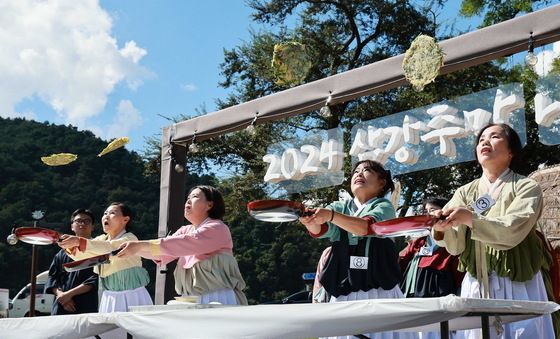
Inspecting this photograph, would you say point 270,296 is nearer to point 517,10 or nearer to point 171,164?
→ point 517,10

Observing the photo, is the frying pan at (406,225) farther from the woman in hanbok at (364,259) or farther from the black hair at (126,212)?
the black hair at (126,212)

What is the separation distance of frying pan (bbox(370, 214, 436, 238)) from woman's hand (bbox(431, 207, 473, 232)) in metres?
0.07

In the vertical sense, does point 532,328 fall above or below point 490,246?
below

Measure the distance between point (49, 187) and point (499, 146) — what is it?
879 inches

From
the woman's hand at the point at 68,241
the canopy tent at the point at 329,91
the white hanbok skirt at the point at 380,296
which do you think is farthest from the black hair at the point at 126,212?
the white hanbok skirt at the point at 380,296

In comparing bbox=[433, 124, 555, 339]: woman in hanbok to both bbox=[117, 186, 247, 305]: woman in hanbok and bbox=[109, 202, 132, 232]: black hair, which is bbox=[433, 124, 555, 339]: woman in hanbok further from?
bbox=[109, 202, 132, 232]: black hair

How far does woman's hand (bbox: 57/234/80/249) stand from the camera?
3667 mm

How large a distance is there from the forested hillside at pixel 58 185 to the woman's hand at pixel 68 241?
16602 millimetres

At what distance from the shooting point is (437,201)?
4.77 m

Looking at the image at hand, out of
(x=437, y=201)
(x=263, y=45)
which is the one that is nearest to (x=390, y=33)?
(x=263, y=45)

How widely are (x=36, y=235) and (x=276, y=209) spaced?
1.40m

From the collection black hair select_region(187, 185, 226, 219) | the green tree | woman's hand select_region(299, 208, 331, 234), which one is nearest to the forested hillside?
the green tree

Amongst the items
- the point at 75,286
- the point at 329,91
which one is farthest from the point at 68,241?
the point at 329,91

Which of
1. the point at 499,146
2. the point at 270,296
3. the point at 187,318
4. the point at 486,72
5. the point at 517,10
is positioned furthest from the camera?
the point at 270,296
